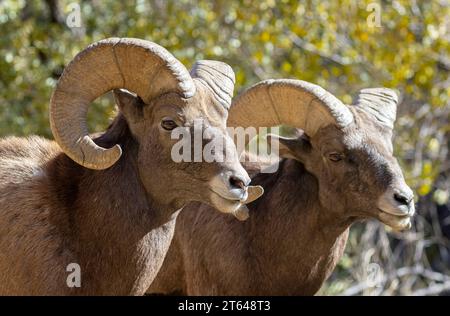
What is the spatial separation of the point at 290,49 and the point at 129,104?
25.9 ft

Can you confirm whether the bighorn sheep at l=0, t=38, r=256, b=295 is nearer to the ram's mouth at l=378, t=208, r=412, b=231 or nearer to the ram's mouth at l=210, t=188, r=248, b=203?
the ram's mouth at l=210, t=188, r=248, b=203

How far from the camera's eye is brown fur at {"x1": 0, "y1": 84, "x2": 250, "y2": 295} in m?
6.88

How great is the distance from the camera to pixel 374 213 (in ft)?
26.2

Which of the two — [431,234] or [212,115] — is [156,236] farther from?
[431,234]

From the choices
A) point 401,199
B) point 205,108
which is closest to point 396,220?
point 401,199

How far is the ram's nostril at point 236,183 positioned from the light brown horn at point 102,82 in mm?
708

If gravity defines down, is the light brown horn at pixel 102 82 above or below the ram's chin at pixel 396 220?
above

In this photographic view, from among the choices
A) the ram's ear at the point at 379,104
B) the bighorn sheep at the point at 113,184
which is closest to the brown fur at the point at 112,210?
the bighorn sheep at the point at 113,184

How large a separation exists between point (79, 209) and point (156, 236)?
0.57 m

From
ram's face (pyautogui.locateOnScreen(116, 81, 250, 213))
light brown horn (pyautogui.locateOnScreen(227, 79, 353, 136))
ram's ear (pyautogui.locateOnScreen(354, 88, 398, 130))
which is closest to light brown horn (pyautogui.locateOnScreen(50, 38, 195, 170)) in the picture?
ram's face (pyautogui.locateOnScreen(116, 81, 250, 213))

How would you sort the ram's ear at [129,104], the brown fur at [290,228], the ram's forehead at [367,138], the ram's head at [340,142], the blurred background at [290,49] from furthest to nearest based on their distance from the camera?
the blurred background at [290,49] → the brown fur at [290,228] → the ram's forehead at [367,138] → the ram's head at [340,142] → the ram's ear at [129,104]

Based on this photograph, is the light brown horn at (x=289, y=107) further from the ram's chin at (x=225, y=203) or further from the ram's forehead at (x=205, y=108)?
the ram's chin at (x=225, y=203)

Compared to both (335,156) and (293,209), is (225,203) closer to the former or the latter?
(335,156)

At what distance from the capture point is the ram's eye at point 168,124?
22.7ft
